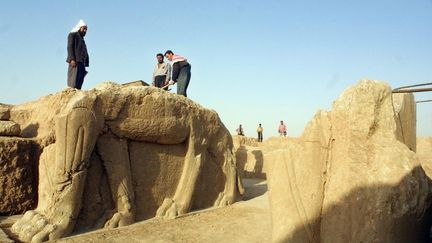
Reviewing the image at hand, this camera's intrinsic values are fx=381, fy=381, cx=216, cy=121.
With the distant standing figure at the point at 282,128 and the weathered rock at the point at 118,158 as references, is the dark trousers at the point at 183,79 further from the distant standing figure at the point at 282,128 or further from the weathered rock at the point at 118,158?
the distant standing figure at the point at 282,128

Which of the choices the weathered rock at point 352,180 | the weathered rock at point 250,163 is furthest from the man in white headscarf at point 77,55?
the weathered rock at point 250,163

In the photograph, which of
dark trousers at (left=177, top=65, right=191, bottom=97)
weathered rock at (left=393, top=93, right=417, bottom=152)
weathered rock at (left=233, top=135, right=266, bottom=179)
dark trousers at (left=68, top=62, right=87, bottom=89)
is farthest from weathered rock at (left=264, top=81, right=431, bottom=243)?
weathered rock at (left=233, top=135, right=266, bottom=179)

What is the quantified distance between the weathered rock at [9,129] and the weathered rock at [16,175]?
0.25m

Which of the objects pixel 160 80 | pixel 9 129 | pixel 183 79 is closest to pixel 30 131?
pixel 9 129

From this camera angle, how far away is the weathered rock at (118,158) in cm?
508

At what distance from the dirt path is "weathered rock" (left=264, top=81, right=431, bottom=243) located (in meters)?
2.26

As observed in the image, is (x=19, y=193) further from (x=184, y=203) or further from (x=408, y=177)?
(x=408, y=177)

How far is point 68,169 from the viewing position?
5070 mm

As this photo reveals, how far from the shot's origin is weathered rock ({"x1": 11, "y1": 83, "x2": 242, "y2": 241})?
5.08m

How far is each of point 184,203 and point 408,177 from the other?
178 inches

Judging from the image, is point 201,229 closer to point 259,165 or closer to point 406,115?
point 406,115

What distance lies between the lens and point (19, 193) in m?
5.54

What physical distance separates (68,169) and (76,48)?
2.36 metres

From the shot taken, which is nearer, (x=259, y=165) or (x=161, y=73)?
(x=161, y=73)
